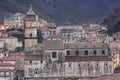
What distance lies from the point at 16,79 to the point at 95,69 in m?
8.36

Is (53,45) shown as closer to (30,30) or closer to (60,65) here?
(60,65)

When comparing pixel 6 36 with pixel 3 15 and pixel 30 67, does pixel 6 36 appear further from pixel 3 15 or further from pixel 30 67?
pixel 3 15

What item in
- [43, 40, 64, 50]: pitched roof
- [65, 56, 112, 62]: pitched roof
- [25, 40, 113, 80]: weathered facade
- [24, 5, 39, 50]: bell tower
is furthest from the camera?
[24, 5, 39, 50]: bell tower

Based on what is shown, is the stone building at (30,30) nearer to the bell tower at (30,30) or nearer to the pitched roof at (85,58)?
the bell tower at (30,30)

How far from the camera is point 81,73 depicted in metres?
63.9

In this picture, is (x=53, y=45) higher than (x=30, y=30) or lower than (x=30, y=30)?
lower

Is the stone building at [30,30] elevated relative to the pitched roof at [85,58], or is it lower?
elevated

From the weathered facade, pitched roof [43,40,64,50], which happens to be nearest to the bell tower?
pitched roof [43,40,64,50]

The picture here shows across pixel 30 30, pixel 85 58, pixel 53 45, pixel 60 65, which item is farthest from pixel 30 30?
pixel 85 58

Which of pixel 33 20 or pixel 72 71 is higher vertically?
pixel 33 20

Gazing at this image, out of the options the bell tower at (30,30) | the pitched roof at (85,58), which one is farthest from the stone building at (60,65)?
the bell tower at (30,30)

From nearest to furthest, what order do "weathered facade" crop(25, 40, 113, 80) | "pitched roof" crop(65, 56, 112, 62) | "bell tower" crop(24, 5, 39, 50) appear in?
1. "weathered facade" crop(25, 40, 113, 80)
2. "pitched roof" crop(65, 56, 112, 62)
3. "bell tower" crop(24, 5, 39, 50)

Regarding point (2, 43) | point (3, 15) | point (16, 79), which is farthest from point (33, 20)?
point (3, 15)

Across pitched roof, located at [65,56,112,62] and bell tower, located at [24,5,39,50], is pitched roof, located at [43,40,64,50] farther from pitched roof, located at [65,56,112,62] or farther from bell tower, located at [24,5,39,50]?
bell tower, located at [24,5,39,50]
